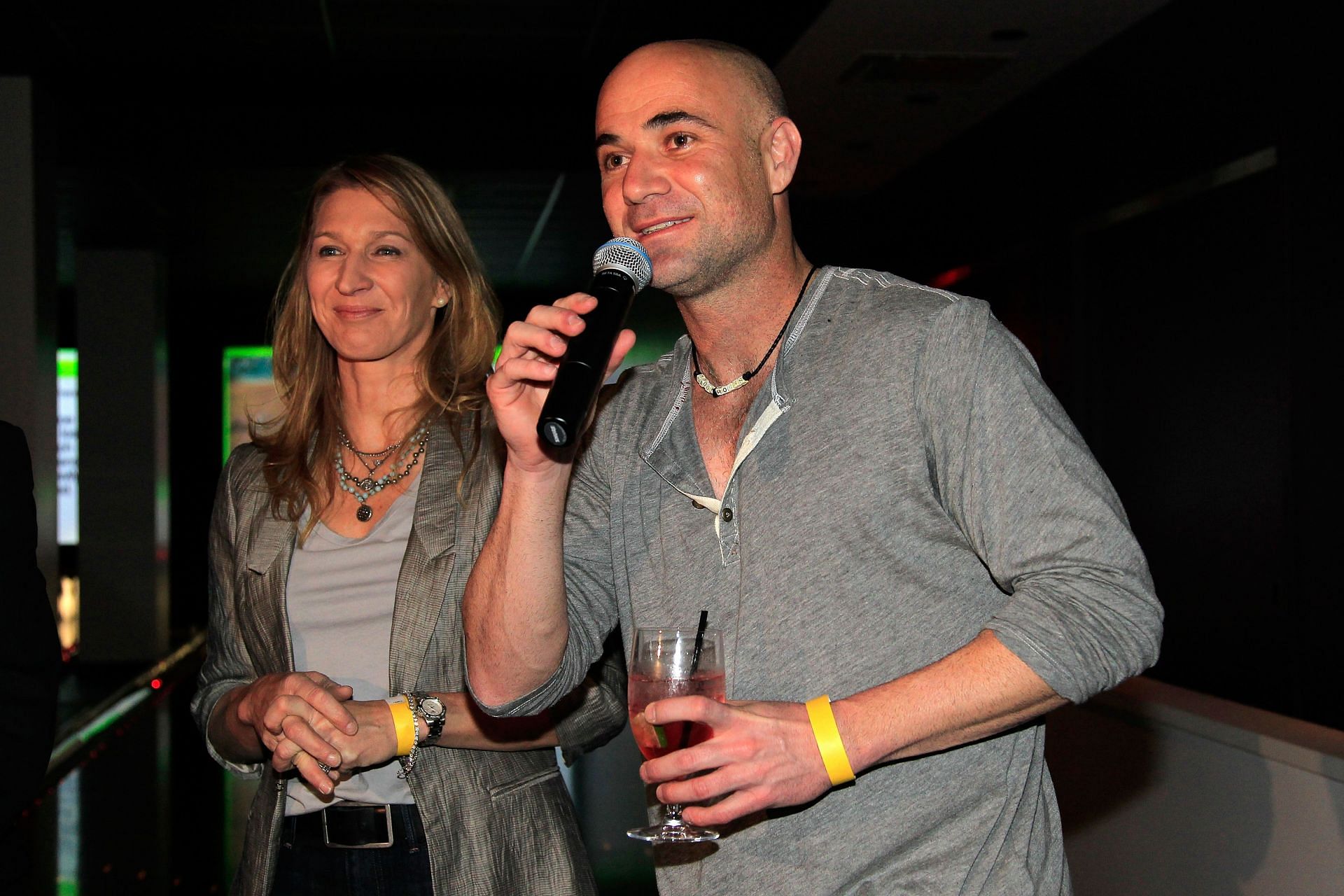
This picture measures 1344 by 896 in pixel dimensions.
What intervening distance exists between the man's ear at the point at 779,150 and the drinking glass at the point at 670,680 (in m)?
0.71

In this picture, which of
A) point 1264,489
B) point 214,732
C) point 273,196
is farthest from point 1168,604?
point 273,196

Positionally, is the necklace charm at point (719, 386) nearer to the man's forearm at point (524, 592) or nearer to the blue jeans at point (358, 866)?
the man's forearm at point (524, 592)

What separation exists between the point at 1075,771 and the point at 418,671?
1.78 meters

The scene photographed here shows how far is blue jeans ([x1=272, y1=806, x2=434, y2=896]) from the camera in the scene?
1.82 meters

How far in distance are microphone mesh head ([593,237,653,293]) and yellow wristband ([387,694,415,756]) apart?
74 cm

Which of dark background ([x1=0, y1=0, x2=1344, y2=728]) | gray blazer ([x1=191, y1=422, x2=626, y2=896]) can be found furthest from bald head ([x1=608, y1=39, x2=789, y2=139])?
dark background ([x1=0, y1=0, x2=1344, y2=728])

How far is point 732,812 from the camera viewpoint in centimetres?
121

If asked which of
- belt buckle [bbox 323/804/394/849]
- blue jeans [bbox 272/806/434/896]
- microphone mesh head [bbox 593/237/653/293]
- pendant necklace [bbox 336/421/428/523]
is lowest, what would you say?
blue jeans [bbox 272/806/434/896]

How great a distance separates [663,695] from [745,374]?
0.54 meters

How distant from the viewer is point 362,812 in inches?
72.7

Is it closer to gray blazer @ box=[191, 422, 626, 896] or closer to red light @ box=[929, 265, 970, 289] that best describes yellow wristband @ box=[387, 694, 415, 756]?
gray blazer @ box=[191, 422, 626, 896]

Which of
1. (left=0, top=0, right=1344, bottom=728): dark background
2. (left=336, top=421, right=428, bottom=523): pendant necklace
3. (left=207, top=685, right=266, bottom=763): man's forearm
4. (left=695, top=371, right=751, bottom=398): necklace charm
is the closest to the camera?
(left=695, top=371, right=751, bottom=398): necklace charm

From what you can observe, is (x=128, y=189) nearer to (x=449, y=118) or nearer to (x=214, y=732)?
(x=449, y=118)

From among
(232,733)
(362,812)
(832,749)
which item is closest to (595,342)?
(832,749)
